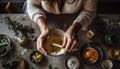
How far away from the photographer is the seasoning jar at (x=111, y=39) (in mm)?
1340

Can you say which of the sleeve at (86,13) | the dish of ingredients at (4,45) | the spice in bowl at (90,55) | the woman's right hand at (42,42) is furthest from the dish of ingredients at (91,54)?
the dish of ingredients at (4,45)

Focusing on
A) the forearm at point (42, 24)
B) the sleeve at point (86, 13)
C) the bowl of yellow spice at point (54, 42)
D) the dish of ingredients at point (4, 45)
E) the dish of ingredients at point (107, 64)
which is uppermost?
the sleeve at point (86, 13)

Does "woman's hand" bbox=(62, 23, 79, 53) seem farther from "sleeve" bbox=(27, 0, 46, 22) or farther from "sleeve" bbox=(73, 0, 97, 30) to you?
"sleeve" bbox=(27, 0, 46, 22)

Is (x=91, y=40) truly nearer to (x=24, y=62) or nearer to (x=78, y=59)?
(x=78, y=59)

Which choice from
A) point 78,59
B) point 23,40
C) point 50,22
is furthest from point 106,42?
point 23,40

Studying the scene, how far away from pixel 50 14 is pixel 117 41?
418 mm

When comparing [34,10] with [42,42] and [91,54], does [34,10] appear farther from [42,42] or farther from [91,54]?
[91,54]

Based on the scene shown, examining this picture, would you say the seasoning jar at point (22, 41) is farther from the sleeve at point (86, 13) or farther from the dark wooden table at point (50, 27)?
the sleeve at point (86, 13)

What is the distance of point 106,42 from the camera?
134 centimetres

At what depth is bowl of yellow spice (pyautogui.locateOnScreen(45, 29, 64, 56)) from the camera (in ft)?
4.02

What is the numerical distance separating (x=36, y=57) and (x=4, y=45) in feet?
0.66

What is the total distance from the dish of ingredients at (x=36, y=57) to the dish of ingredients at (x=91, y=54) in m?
0.23

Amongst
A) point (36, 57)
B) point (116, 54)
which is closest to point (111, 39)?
point (116, 54)

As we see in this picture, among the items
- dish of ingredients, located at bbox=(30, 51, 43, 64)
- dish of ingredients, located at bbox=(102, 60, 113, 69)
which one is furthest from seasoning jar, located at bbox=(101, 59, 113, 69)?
dish of ingredients, located at bbox=(30, 51, 43, 64)
